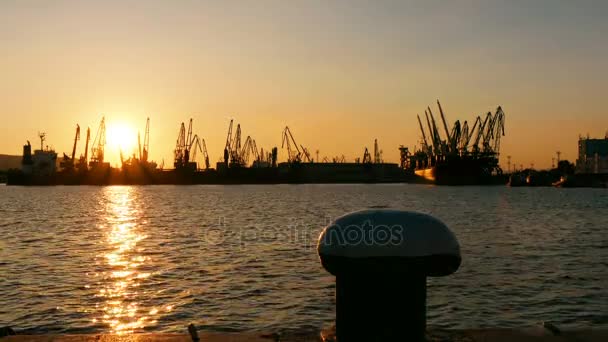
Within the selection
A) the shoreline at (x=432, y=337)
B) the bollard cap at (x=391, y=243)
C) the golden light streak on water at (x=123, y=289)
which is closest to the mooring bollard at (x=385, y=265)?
the bollard cap at (x=391, y=243)

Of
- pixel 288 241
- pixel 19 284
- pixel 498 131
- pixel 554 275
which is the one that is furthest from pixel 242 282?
pixel 498 131

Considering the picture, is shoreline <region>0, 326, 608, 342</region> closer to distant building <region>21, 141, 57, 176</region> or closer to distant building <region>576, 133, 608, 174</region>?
distant building <region>21, 141, 57, 176</region>

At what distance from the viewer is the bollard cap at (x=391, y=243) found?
436cm

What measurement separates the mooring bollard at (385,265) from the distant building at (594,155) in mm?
196694

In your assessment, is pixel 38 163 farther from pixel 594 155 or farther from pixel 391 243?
pixel 391 243

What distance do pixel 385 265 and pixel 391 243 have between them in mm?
154

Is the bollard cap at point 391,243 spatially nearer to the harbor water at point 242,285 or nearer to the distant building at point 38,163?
the harbor water at point 242,285

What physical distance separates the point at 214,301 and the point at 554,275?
27.7 feet

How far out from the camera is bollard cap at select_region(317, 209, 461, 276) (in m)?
4.36

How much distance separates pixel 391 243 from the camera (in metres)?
4.34

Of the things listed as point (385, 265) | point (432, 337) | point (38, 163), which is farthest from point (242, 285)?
point (38, 163)

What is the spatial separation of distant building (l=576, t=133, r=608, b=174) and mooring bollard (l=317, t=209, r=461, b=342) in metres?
197

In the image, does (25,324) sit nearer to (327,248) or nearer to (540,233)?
(327,248)

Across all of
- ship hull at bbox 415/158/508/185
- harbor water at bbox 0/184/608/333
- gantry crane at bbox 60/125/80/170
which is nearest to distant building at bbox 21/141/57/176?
gantry crane at bbox 60/125/80/170
